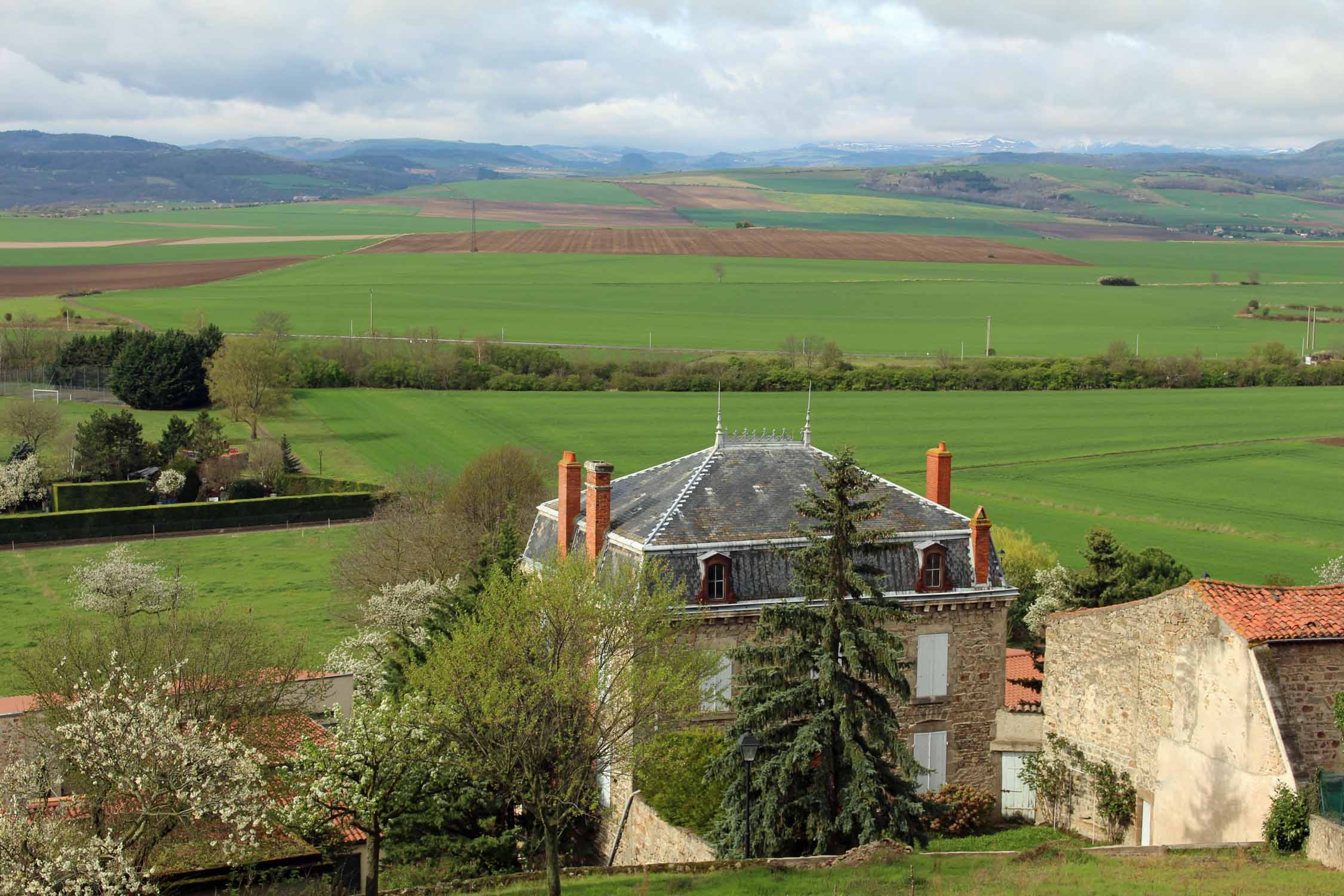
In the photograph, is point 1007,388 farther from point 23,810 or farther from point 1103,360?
point 23,810

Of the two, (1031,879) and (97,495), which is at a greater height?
(1031,879)

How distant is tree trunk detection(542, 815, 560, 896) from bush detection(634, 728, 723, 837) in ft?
11.5

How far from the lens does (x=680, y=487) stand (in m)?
34.3

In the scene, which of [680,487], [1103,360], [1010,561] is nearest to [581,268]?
[1103,360]

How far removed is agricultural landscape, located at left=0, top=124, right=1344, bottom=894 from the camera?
55.4m

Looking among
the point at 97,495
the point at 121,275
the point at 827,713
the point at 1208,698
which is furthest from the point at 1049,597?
the point at 121,275

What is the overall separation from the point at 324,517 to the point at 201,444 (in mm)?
11811

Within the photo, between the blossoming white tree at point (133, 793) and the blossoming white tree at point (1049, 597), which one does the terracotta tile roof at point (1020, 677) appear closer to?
the blossoming white tree at point (1049, 597)

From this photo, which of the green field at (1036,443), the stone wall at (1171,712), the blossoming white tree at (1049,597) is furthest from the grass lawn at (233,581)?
the stone wall at (1171,712)

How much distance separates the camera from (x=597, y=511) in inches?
1313

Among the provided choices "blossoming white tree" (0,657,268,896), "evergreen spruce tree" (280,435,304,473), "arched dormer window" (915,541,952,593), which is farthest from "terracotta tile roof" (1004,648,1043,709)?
"evergreen spruce tree" (280,435,304,473)

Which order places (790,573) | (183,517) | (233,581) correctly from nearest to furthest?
1. (790,573)
2. (233,581)
3. (183,517)

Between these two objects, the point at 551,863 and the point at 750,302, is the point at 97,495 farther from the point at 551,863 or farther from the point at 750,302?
the point at 750,302

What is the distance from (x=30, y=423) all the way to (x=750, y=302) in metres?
83.1
